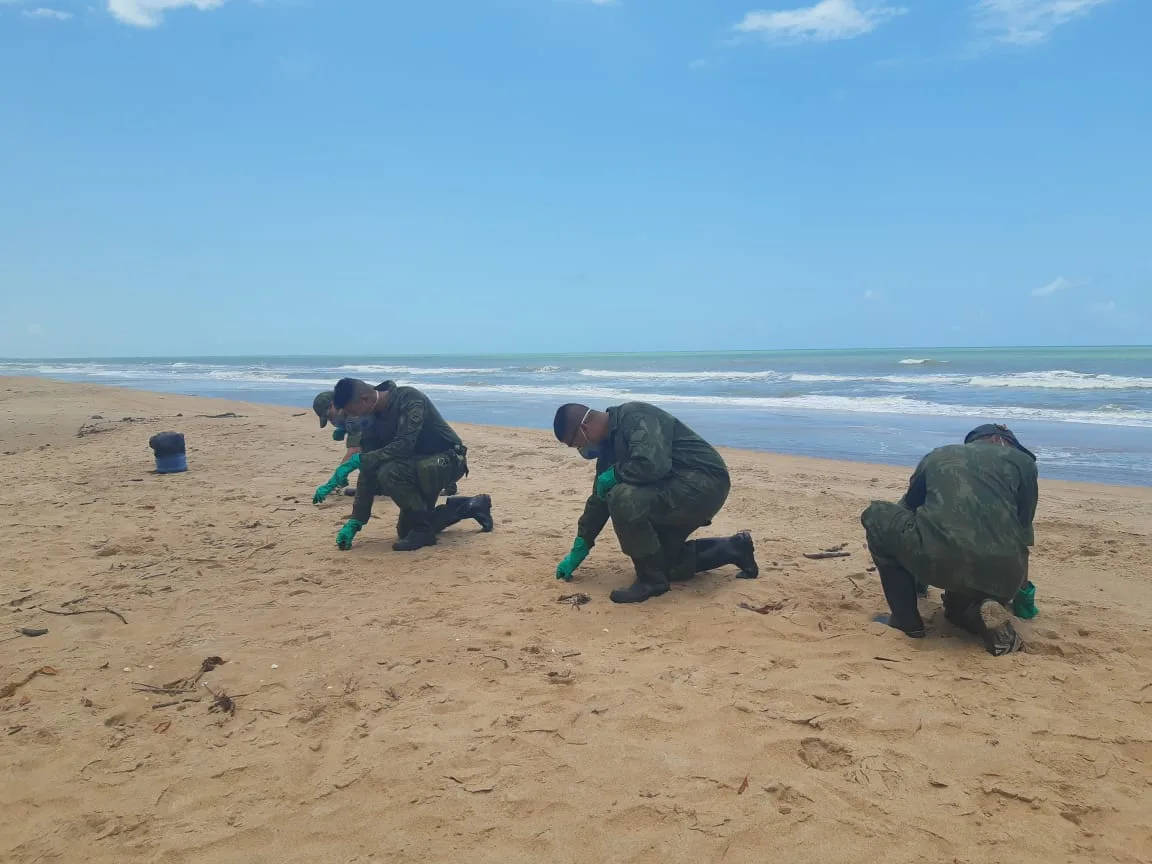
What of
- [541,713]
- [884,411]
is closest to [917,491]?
[541,713]

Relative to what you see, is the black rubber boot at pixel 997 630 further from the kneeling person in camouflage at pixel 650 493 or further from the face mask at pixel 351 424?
the face mask at pixel 351 424

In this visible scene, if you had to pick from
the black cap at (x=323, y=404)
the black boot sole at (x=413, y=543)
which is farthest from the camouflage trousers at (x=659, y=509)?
the black cap at (x=323, y=404)

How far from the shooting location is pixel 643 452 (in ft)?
14.1

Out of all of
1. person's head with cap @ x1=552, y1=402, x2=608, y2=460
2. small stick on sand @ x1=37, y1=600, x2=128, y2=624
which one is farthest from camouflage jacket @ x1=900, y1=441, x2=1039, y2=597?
small stick on sand @ x1=37, y1=600, x2=128, y2=624

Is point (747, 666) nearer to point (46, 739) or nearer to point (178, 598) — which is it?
point (46, 739)

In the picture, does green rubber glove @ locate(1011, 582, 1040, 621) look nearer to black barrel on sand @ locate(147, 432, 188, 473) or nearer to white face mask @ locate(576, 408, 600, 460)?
white face mask @ locate(576, 408, 600, 460)

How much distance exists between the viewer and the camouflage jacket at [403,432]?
5426mm

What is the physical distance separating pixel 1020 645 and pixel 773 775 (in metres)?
1.77

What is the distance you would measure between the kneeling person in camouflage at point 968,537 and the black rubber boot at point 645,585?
1265mm

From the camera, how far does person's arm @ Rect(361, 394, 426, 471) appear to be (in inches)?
213

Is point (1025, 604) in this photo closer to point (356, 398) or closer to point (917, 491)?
point (917, 491)

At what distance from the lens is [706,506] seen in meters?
4.47

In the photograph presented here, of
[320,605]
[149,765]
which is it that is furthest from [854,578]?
[149,765]

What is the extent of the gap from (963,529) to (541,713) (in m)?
2.10
